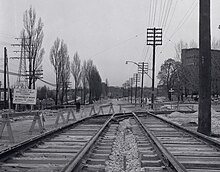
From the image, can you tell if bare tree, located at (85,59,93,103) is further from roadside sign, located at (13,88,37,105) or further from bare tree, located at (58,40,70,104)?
roadside sign, located at (13,88,37,105)

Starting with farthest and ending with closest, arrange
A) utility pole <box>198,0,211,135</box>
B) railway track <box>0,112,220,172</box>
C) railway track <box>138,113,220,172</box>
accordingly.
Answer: utility pole <box>198,0,211,135</box>
railway track <box>138,113,220,172</box>
railway track <box>0,112,220,172</box>

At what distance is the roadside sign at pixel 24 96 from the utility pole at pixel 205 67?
8450 mm

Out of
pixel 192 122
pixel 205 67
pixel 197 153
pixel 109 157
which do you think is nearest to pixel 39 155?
pixel 109 157

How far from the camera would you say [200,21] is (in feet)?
51.5

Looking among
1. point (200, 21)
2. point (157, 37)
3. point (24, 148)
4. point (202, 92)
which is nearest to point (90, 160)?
point (24, 148)

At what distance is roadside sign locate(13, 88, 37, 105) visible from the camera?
17.6 metres

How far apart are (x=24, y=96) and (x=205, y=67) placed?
921 cm

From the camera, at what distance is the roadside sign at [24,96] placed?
57.7 feet

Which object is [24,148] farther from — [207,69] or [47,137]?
[207,69]

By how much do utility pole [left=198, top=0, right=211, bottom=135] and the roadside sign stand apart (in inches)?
333

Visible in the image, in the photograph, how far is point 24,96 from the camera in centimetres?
1778

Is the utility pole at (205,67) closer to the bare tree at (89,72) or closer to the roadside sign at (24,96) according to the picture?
the roadside sign at (24,96)

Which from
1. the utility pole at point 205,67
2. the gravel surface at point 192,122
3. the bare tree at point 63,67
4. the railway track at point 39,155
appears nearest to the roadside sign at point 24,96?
the railway track at point 39,155

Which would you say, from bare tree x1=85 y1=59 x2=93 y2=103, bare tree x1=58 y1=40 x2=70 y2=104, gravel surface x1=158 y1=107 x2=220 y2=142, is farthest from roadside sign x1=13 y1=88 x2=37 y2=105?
bare tree x1=85 y1=59 x2=93 y2=103
